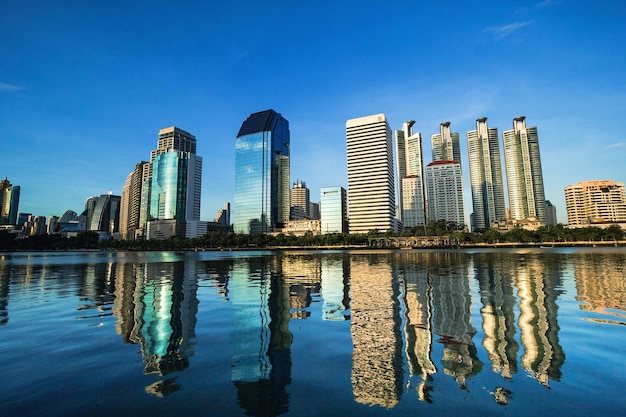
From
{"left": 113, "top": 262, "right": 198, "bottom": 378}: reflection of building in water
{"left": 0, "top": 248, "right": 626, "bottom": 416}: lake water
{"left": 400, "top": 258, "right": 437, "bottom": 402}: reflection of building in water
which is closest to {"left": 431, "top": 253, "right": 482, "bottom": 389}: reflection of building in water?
{"left": 0, "top": 248, "right": 626, "bottom": 416}: lake water

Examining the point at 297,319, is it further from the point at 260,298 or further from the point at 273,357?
the point at 260,298

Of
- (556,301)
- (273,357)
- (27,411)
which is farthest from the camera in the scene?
(556,301)

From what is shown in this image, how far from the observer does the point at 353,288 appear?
2925cm

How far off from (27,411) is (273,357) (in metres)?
6.73

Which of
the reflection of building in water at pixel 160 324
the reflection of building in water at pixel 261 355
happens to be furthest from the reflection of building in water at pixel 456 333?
the reflection of building in water at pixel 160 324

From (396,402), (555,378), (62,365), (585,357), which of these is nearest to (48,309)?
(62,365)

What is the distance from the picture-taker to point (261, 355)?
38.7ft

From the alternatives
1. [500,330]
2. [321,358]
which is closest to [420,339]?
[500,330]

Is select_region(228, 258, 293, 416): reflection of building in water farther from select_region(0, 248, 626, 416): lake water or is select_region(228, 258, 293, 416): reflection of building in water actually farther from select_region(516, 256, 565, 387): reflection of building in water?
select_region(516, 256, 565, 387): reflection of building in water

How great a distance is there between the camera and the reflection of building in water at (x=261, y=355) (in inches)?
321

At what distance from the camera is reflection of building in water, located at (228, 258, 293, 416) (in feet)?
26.7

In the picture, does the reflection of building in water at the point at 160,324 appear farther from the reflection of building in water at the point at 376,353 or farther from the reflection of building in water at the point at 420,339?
→ the reflection of building in water at the point at 420,339

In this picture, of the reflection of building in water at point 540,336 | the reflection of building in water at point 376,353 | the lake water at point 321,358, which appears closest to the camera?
the lake water at point 321,358

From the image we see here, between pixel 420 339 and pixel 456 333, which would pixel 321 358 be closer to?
pixel 420 339
